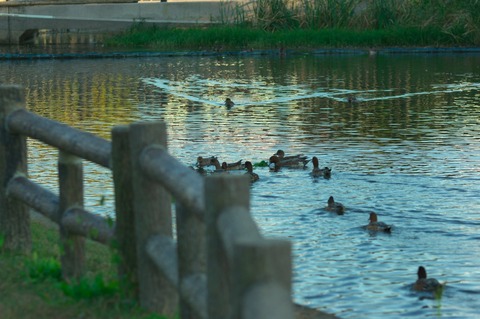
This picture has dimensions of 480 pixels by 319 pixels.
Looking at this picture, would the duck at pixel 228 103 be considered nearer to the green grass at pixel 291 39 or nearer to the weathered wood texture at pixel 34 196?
the green grass at pixel 291 39

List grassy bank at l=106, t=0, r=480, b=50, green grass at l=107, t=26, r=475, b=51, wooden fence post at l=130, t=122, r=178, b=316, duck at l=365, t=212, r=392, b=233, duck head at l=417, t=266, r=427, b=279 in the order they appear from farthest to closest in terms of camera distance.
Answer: green grass at l=107, t=26, r=475, b=51 → grassy bank at l=106, t=0, r=480, b=50 → duck at l=365, t=212, r=392, b=233 → duck head at l=417, t=266, r=427, b=279 → wooden fence post at l=130, t=122, r=178, b=316

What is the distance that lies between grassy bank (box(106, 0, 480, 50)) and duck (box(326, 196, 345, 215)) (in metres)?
29.5

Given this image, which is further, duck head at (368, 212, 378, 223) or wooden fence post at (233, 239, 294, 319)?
duck head at (368, 212, 378, 223)

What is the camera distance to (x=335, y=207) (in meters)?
14.0

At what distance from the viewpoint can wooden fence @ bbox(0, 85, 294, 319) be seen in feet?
15.3

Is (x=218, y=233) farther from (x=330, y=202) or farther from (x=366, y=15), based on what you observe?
(x=366, y=15)

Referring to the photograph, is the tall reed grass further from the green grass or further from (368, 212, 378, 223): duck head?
(368, 212, 378, 223): duck head

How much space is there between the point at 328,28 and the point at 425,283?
35.6 meters

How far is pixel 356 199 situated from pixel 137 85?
61.0ft

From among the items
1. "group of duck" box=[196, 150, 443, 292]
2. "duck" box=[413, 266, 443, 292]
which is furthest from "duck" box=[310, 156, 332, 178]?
"duck" box=[413, 266, 443, 292]

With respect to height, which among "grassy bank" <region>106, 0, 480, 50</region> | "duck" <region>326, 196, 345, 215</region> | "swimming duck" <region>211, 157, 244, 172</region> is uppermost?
"grassy bank" <region>106, 0, 480, 50</region>

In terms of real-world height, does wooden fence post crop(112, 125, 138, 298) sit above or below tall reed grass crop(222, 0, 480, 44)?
below

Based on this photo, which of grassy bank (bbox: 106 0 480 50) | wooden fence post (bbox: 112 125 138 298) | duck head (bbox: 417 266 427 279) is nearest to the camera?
wooden fence post (bbox: 112 125 138 298)

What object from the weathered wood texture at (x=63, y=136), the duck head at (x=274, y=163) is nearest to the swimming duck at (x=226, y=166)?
the duck head at (x=274, y=163)
